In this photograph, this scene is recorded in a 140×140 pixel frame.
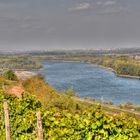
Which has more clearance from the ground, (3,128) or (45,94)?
(3,128)

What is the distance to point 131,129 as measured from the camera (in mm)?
12766

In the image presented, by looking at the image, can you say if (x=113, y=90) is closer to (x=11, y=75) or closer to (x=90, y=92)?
(x=90, y=92)

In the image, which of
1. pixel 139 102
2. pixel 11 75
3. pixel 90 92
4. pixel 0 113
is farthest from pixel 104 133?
pixel 90 92

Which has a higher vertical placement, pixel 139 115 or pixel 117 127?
pixel 117 127

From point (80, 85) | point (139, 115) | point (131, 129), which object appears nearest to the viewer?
point (131, 129)

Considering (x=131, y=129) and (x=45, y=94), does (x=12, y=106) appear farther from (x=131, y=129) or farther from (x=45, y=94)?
(x=45, y=94)

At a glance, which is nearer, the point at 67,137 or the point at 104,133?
the point at 104,133

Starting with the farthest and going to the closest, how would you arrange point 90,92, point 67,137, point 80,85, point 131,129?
point 80,85 < point 90,92 < point 67,137 < point 131,129

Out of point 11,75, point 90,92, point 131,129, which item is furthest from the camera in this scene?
point 90,92

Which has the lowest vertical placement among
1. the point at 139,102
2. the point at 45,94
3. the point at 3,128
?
the point at 139,102

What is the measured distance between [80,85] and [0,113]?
12317cm

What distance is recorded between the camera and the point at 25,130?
16.3 m

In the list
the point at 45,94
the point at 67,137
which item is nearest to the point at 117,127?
the point at 67,137

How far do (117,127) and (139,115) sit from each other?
6968cm
